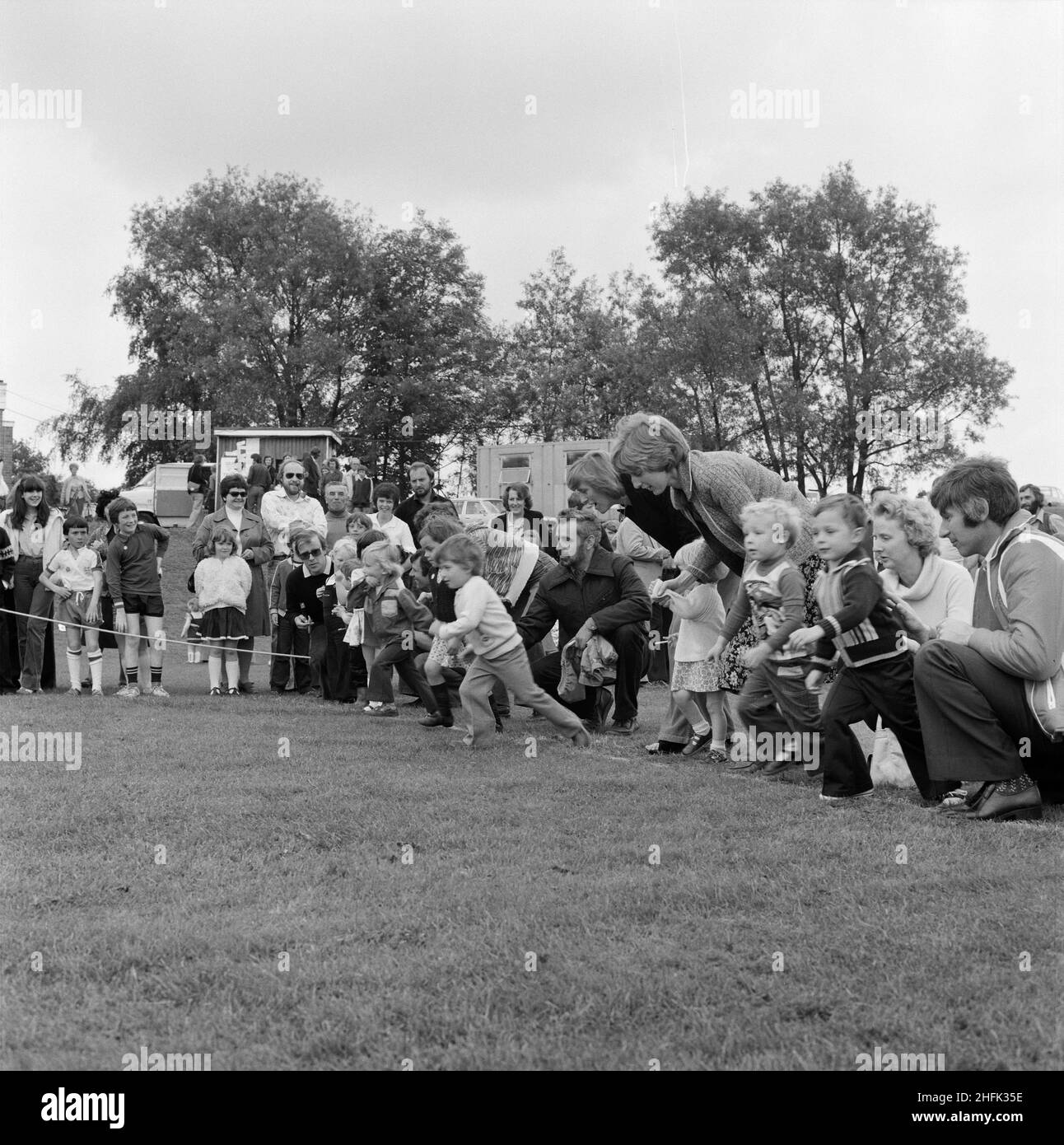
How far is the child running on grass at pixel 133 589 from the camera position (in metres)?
12.3

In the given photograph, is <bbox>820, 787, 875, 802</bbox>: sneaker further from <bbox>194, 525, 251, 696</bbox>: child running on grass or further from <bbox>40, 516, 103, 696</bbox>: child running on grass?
<bbox>40, 516, 103, 696</bbox>: child running on grass

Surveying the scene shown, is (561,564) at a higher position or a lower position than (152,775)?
higher

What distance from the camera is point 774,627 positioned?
284 inches

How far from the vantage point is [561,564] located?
400 inches

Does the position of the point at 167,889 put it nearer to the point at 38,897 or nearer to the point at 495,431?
the point at 38,897

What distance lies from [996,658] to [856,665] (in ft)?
2.72

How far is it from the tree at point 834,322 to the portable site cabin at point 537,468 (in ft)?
30.1

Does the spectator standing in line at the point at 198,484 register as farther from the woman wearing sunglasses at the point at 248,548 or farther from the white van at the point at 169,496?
the woman wearing sunglasses at the point at 248,548

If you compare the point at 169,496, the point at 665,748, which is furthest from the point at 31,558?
the point at 169,496

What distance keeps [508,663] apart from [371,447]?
42.5 m

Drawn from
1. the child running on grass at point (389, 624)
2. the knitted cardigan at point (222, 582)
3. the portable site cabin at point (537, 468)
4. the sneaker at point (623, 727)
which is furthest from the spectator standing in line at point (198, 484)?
the sneaker at point (623, 727)

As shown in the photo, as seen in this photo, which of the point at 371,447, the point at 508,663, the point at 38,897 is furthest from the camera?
the point at 371,447

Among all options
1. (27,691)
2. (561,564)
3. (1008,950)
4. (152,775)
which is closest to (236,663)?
(27,691)

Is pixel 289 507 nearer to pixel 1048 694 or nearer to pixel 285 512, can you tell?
pixel 285 512
